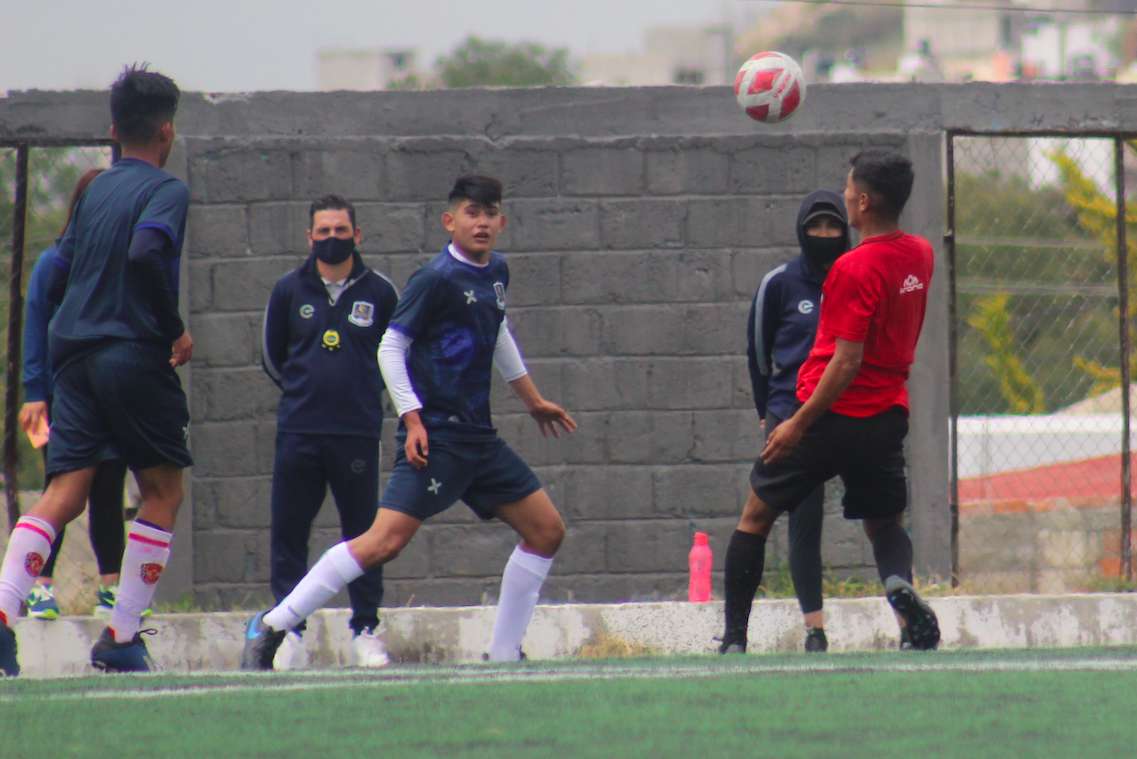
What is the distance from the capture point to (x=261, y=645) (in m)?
6.46

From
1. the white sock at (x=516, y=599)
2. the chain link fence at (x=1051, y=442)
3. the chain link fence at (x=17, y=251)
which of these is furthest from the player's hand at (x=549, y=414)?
the chain link fence at (x=1051, y=442)

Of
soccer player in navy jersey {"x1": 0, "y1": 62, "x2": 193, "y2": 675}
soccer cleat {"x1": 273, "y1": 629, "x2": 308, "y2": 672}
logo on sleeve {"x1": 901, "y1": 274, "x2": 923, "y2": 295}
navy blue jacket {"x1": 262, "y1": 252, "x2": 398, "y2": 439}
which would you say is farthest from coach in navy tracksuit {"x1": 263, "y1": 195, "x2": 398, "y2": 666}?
logo on sleeve {"x1": 901, "y1": 274, "x2": 923, "y2": 295}

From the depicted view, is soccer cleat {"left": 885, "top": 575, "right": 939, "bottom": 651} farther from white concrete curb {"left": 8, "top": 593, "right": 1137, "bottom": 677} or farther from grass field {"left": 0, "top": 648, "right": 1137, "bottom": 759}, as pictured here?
white concrete curb {"left": 8, "top": 593, "right": 1137, "bottom": 677}

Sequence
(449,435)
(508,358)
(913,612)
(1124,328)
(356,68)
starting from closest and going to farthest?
(913,612) < (449,435) < (508,358) < (1124,328) < (356,68)

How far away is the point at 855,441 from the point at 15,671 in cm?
284

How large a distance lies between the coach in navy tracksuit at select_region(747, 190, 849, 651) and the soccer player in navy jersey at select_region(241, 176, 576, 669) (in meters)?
1.10

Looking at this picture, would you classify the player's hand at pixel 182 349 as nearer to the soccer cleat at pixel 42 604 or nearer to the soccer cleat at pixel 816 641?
the soccer cleat at pixel 42 604

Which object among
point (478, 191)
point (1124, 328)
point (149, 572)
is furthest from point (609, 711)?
point (1124, 328)

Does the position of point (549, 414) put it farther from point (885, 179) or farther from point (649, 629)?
point (649, 629)

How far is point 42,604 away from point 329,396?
1.74m

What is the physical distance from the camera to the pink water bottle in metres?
8.88

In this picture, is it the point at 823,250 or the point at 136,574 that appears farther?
the point at 823,250

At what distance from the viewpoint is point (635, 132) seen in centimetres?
927

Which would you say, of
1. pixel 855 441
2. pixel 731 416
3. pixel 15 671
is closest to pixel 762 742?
pixel 855 441
